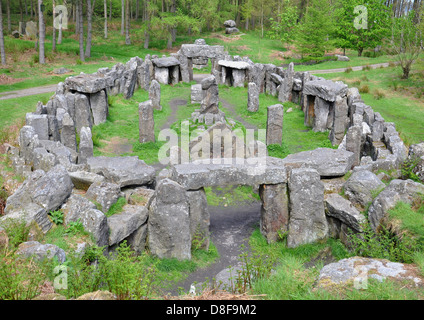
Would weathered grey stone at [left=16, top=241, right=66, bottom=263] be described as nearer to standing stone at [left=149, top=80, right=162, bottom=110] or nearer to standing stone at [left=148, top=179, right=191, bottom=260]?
standing stone at [left=148, top=179, right=191, bottom=260]

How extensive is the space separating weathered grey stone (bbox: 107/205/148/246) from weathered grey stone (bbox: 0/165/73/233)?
1.25 meters

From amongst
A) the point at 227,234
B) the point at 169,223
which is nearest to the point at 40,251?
the point at 169,223

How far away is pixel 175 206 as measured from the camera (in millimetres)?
9695

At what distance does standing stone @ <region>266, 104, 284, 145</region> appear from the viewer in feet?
57.9

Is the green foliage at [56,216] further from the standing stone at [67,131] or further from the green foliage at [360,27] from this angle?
the green foliage at [360,27]

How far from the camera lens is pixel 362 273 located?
7.00m

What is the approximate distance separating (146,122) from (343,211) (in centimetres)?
1045

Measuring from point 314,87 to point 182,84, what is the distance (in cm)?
1367

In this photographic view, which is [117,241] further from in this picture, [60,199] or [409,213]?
[409,213]

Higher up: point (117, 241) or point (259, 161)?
point (259, 161)

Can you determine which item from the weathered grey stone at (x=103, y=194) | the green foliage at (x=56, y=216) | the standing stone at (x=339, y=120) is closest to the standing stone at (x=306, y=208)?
the weathered grey stone at (x=103, y=194)

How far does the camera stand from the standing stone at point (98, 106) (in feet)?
67.1

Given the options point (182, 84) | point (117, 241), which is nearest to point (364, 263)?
point (117, 241)

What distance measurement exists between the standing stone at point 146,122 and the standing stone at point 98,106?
3.35 meters
